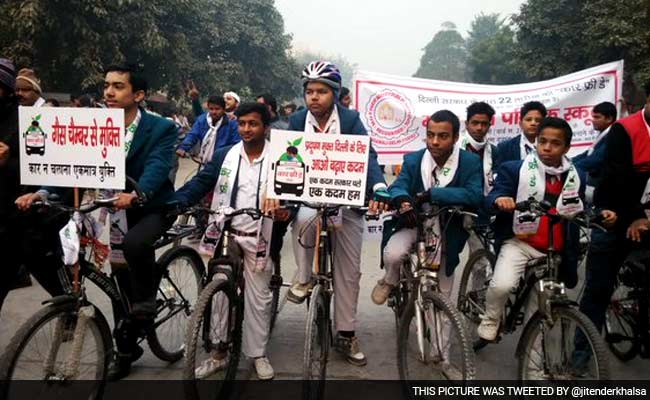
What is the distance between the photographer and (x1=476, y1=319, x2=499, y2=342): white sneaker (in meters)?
3.38

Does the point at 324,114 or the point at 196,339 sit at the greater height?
the point at 324,114

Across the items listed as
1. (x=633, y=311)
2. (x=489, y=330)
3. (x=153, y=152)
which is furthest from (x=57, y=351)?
(x=633, y=311)

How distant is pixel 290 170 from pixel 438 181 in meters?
1.05

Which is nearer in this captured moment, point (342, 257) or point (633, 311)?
point (633, 311)

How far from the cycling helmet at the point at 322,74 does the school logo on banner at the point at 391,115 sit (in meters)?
2.45

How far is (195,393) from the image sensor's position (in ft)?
9.15

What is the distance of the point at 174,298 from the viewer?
3674mm

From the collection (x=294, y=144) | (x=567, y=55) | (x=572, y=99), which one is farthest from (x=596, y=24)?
(x=294, y=144)

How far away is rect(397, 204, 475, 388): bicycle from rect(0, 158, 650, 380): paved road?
0.52 m

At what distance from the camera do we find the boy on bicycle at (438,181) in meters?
3.34

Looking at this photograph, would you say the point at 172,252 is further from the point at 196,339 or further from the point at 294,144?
the point at 294,144

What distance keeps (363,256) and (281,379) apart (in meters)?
3.47

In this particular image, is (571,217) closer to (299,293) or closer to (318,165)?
(318,165)

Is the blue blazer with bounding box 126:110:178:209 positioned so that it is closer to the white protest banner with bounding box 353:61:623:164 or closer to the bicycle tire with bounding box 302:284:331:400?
the bicycle tire with bounding box 302:284:331:400
